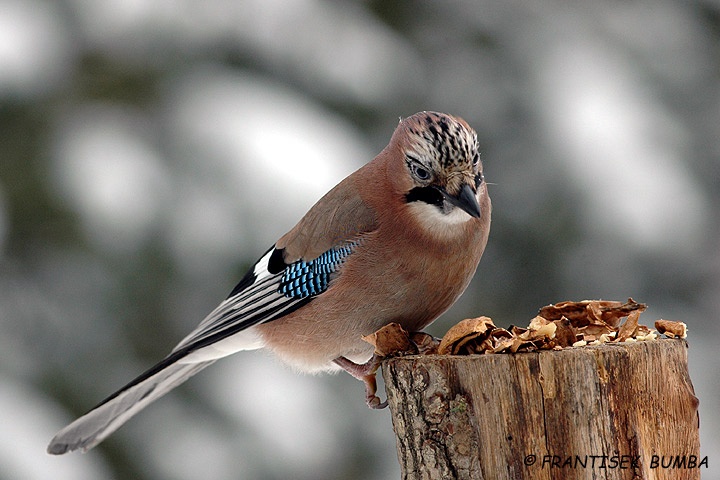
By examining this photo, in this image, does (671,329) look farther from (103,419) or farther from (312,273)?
(103,419)

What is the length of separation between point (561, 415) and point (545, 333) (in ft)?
0.82

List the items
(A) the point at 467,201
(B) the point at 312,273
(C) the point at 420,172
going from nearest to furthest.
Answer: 1. (A) the point at 467,201
2. (C) the point at 420,172
3. (B) the point at 312,273

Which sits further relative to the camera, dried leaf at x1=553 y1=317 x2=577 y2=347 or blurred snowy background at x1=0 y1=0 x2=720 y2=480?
blurred snowy background at x1=0 y1=0 x2=720 y2=480

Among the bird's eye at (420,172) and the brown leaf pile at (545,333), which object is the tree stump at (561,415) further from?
the bird's eye at (420,172)

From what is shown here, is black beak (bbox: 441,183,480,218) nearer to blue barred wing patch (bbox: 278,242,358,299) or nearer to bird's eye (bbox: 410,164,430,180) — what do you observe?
bird's eye (bbox: 410,164,430,180)

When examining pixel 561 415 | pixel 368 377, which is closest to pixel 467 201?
pixel 368 377

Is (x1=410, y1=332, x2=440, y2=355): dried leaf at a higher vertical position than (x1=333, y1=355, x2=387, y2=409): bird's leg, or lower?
higher

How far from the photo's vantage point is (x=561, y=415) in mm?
2033

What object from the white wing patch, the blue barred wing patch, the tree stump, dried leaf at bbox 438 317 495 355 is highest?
the blue barred wing patch

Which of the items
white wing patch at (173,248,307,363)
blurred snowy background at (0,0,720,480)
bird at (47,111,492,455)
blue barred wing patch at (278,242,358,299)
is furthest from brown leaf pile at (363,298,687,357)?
blurred snowy background at (0,0,720,480)

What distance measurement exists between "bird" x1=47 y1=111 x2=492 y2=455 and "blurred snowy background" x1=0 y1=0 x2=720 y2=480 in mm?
948

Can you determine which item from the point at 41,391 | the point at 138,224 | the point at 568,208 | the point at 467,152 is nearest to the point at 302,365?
the point at 467,152

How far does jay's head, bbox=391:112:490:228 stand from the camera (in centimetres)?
272

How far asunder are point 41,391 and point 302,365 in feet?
7.35
